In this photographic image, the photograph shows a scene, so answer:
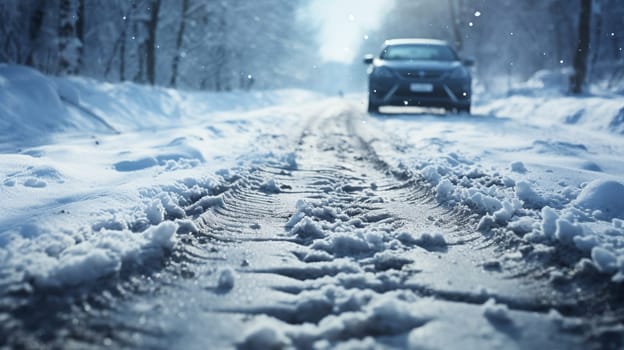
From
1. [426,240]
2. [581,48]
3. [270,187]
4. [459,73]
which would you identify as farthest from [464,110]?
[426,240]

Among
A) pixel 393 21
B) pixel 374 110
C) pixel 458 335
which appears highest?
pixel 393 21

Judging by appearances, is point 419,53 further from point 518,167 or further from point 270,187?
point 270,187

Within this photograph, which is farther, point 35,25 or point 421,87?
Result: point 35,25

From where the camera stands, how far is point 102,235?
7.57 ft

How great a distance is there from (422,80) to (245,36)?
1938 cm

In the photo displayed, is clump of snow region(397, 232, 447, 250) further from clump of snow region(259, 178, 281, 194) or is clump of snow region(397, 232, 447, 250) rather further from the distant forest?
the distant forest

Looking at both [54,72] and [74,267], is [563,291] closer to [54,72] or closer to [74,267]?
[74,267]

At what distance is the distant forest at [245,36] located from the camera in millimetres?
13609

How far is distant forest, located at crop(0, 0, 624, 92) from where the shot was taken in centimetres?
1361

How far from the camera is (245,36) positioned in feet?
89.9

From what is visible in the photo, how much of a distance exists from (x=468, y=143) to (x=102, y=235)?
5.07m

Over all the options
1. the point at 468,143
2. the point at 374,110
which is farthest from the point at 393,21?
the point at 468,143

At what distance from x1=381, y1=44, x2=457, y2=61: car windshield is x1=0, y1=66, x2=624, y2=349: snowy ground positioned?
5.88 metres

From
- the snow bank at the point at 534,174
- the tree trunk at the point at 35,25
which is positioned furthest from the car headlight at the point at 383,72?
the tree trunk at the point at 35,25
